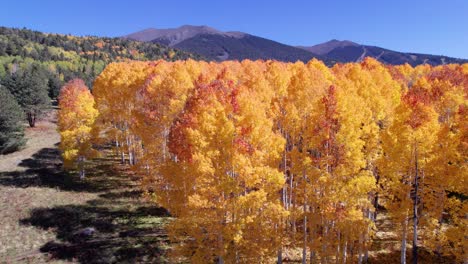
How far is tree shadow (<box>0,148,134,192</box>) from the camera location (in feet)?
119

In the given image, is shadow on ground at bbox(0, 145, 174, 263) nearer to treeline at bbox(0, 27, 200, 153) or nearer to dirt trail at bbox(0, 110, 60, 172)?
dirt trail at bbox(0, 110, 60, 172)

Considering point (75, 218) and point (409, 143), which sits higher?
point (409, 143)

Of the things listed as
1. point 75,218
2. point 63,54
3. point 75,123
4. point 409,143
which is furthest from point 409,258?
point 63,54

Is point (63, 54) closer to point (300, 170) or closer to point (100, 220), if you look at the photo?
point (100, 220)

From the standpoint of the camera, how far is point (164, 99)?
30203 mm

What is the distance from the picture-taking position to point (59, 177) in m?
39.3

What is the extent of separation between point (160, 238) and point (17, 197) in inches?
650

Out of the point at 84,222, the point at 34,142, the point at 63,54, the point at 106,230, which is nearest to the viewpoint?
the point at 106,230

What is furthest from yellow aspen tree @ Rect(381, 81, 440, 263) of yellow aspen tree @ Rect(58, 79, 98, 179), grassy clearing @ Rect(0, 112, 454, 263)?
yellow aspen tree @ Rect(58, 79, 98, 179)

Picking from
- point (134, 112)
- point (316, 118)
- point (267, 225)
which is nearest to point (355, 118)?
point (316, 118)

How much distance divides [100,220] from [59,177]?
13775 millimetres

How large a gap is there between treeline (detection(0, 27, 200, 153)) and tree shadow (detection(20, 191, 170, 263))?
2331 centimetres

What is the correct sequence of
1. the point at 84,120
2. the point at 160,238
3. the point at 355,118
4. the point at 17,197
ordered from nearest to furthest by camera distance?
the point at 355,118 < the point at 160,238 < the point at 17,197 < the point at 84,120

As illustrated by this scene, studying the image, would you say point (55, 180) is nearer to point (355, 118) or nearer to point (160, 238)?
point (160, 238)
